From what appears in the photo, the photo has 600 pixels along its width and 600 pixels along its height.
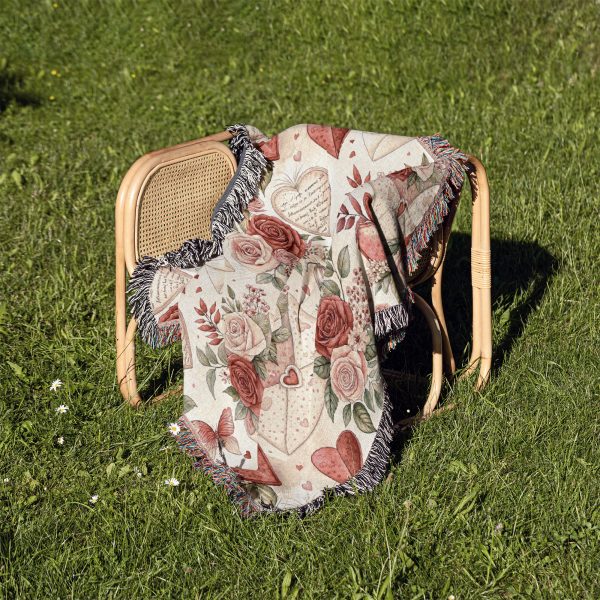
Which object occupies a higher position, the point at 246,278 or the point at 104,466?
the point at 246,278

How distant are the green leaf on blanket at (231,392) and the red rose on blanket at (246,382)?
0.04 ft

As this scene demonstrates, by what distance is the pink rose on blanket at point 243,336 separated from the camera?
3049 mm

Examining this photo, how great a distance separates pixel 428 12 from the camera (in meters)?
6.02

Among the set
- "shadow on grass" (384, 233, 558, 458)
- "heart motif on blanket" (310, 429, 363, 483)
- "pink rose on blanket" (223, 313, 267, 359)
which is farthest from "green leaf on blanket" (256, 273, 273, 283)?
"shadow on grass" (384, 233, 558, 458)

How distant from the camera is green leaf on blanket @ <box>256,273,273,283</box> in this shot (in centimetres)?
314

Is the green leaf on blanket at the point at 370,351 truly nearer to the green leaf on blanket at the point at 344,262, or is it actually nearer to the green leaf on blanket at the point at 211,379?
the green leaf on blanket at the point at 344,262

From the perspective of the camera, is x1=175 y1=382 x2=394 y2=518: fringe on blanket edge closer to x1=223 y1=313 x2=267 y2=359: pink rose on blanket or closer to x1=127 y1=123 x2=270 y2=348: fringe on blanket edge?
x1=223 y1=313 x2=267 y2=359: pink rose on blanket

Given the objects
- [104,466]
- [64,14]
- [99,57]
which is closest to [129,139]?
[99,57]

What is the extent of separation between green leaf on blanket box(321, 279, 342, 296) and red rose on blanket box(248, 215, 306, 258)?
0.46 meters

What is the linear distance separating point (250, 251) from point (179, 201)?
13.6 inches

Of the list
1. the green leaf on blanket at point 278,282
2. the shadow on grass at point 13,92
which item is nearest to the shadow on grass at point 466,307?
the green leaf on blanket at point 278,282

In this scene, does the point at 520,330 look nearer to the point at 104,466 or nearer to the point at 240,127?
the point at 240,127

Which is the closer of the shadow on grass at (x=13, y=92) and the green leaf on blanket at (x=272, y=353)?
the green leaf on blanket at (x=272, y=353)

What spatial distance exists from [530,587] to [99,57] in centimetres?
513
